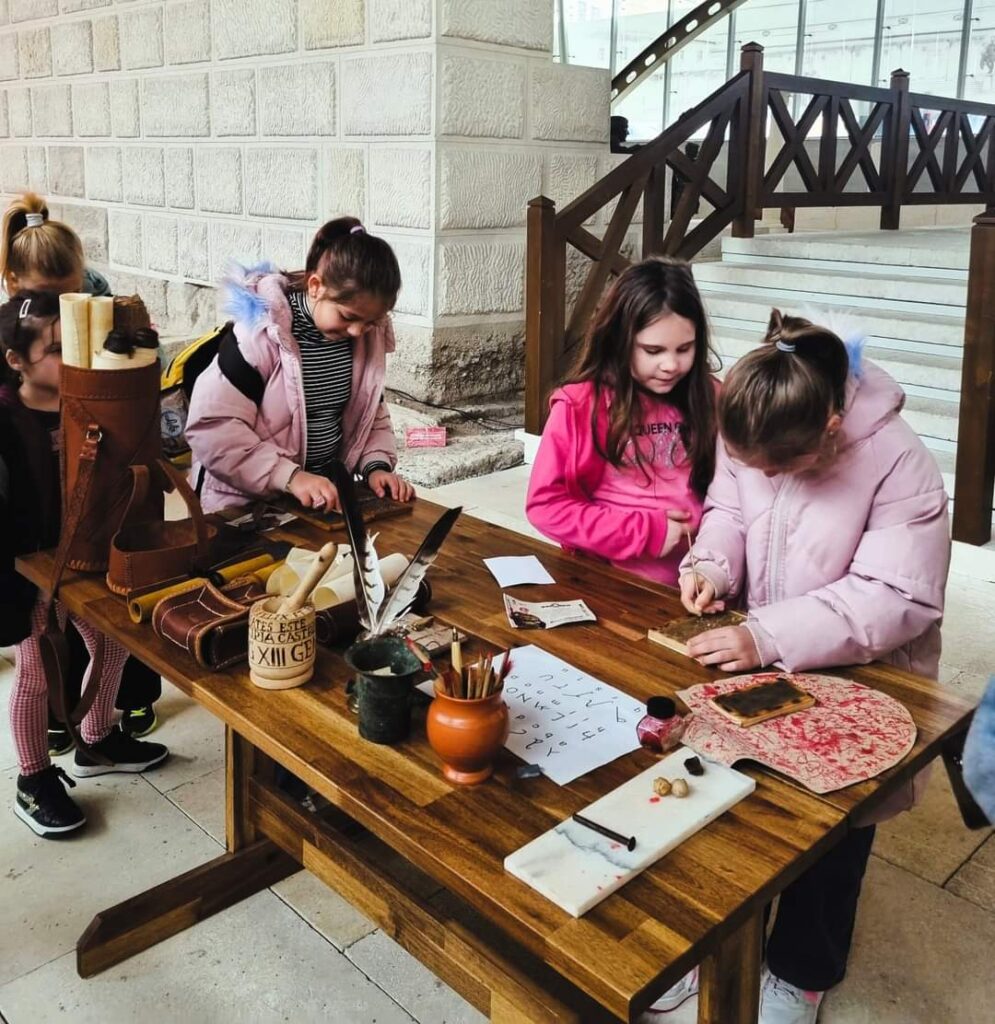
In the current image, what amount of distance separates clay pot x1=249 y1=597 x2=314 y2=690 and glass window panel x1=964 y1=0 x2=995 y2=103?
12361 mm

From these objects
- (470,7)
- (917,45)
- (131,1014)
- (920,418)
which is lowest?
(131,1014)

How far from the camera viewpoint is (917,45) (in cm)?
A: 1205

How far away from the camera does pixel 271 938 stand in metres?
2.02

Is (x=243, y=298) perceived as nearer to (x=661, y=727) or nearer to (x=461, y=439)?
(x=661, y=727)

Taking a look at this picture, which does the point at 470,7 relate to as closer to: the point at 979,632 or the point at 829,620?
the point at 979,632

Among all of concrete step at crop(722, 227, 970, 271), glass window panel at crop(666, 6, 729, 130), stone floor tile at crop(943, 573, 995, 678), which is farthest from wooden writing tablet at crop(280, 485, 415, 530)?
glass window panel at crop(666, 6, 729, 130)

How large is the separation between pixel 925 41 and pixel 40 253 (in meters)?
11.7

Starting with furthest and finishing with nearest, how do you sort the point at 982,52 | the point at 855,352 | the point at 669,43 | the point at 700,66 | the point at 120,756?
the point at 700,66
the point at 982,52
the point at 669,43
the point at 120,756
the point at 855,352

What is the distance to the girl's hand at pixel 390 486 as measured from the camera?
246cm

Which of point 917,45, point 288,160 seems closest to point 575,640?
point 288,160

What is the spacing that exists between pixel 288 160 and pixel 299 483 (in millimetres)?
3734

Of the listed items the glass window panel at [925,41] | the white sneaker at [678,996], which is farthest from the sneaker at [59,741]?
the glass window panel at [925,41]

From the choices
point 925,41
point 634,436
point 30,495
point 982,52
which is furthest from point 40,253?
point 925,41

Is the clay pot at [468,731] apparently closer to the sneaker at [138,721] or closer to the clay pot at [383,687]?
the clay pot at [383,687]
